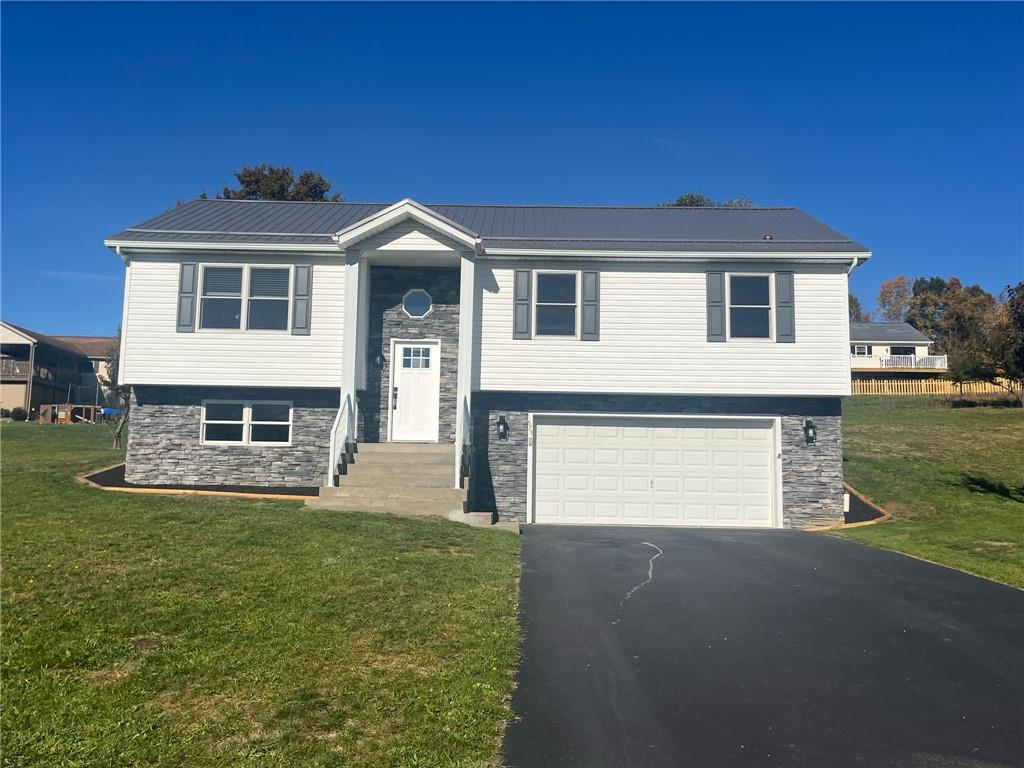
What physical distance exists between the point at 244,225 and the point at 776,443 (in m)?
12.5

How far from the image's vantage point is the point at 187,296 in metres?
15.3

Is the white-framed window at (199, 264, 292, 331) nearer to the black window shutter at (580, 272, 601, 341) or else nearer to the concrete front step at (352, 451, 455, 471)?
the concrete front step at (352, 451, 455, 471)

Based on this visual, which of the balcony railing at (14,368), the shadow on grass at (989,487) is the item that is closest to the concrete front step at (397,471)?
the shadow on grass at (989,487)

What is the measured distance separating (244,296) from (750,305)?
10.6 m

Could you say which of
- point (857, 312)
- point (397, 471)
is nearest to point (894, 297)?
point (857, 312)

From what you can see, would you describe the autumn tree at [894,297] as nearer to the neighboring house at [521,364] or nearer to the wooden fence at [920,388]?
the wooden fence at [920,388]

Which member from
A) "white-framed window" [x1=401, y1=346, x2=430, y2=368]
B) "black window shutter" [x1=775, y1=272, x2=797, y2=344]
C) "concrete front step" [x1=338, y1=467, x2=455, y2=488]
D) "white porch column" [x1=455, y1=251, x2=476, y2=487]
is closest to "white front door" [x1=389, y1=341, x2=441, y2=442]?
Result: "white-framed window" [x1=401, y1=346, x2=430, y2=368]

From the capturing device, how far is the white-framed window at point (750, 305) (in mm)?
15188

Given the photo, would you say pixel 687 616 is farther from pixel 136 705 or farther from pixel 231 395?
pixel 231 395

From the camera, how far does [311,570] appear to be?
7695mm

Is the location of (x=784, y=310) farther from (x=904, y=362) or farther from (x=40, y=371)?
(x=40, y=371)

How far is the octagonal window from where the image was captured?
51.2 ft

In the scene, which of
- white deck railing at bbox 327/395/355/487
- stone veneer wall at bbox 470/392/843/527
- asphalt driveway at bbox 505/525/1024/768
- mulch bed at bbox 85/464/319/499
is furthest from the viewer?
stone veneer wall at bbox 470/392/843/527

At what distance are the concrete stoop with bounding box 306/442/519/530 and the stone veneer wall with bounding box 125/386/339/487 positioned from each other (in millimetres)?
1564
